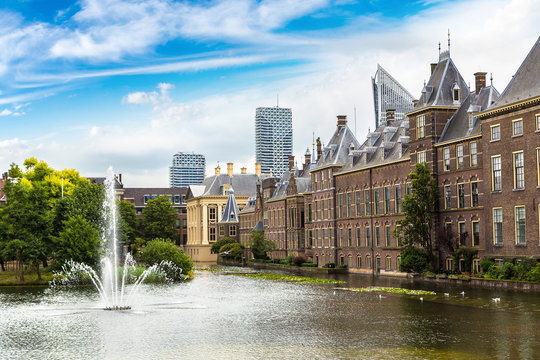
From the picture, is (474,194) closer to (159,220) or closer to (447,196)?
(447,196)

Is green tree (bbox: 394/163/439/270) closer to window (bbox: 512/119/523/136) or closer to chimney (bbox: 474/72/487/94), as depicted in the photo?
chimney (bbox: 474/72/487/94)

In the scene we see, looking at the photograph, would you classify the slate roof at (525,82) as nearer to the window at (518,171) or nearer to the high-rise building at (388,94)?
the window at (518,171)

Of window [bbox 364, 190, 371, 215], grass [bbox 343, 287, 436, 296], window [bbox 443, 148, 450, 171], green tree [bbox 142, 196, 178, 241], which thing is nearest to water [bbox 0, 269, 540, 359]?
grass [bbox 343, 287, 436, 296]

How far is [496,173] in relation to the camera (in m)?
53.1

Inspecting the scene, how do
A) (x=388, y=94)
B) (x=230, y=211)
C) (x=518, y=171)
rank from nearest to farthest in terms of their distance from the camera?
(x=518, y=171) < (x=230, y=211) < (x=388, y=94)

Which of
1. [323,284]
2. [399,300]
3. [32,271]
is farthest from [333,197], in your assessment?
[399,300]

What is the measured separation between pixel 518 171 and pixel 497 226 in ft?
15.4

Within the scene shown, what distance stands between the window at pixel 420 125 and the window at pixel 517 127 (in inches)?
502

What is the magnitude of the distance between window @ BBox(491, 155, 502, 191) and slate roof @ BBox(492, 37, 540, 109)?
400 cm

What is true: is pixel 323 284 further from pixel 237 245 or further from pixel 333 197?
pixel 237 245

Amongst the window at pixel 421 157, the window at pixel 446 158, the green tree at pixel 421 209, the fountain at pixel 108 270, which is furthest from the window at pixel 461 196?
the fountain at pixel 108 270

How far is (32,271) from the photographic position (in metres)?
66.1

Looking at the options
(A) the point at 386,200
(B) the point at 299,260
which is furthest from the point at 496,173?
(B) the point at 299,260

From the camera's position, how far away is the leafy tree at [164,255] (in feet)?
223
